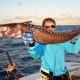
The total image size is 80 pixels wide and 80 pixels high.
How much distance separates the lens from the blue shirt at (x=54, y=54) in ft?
18.4

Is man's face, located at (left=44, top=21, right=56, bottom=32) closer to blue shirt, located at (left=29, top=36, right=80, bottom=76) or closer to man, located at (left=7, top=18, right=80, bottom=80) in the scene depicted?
man, located at (left=7, top=18, right=80, bottom=80)

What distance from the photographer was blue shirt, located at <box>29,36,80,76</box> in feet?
18.4

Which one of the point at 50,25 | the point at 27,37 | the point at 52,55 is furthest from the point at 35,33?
the point at 52,55

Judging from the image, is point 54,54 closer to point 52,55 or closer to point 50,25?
point 52,55

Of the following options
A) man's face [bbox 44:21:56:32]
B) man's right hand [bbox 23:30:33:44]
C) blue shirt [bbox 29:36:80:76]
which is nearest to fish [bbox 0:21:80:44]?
man's right hand [bbox 23:30:33:44]

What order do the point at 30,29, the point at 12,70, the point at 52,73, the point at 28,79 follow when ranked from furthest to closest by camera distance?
the point at 28,79, the point at 12,70, the point at 52,73, the point at 30,29

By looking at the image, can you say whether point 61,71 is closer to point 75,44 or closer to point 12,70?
point 75,44

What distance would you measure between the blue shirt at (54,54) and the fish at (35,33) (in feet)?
0.94

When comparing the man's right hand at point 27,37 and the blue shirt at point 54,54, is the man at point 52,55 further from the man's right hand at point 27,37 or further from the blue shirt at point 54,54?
the man's right hand at point 27,37

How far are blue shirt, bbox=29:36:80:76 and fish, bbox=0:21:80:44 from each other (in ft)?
0.94

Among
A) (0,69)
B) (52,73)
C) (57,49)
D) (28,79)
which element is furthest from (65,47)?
(0,69)

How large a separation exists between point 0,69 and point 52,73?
41.5ft

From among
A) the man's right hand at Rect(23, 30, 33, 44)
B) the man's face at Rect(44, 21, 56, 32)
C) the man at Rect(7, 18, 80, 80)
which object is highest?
the man's face at Rect(44, 21, 56, 32)

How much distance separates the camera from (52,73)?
5.62 m
